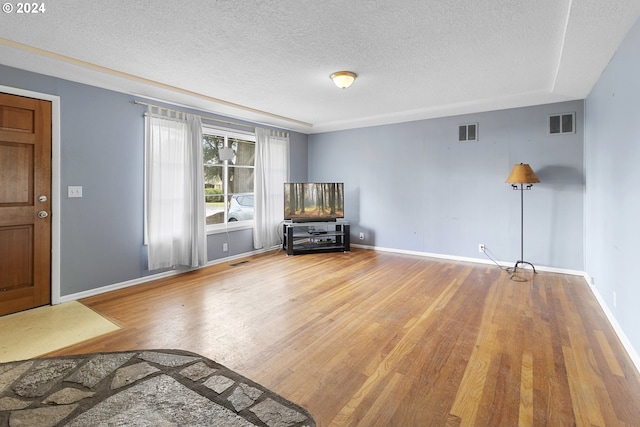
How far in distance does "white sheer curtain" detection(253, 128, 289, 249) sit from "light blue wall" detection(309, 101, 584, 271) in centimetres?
97

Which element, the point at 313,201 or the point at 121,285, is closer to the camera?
the point at 121,285

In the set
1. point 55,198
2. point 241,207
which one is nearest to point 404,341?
point 55,198

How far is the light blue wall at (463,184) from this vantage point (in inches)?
173

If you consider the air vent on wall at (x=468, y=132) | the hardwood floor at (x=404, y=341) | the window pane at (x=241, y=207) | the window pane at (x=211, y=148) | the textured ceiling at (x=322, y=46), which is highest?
the textured ceiling at (x=322, y=46)

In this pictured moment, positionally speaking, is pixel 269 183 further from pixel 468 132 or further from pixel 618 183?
pixel 618 183

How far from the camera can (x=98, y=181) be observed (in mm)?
3631

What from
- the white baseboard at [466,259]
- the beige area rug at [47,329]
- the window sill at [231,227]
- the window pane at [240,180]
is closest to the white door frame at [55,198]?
the beige area rug at [47,329]

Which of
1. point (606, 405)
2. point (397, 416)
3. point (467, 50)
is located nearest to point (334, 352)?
point (397, 416)

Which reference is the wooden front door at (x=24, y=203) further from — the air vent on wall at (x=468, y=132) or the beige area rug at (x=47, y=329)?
the air vent on wall at (x=468, y=132)

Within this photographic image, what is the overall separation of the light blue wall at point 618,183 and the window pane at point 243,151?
4732mm

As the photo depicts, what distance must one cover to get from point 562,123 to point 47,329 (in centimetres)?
632

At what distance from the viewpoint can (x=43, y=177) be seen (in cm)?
325

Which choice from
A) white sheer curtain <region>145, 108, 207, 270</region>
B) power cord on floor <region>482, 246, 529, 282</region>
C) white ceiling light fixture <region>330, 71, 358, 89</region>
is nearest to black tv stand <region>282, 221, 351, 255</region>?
white sheer curtain <region>145, 108, 207, 270</region>

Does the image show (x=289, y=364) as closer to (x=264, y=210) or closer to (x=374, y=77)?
(x=374, y=77)
